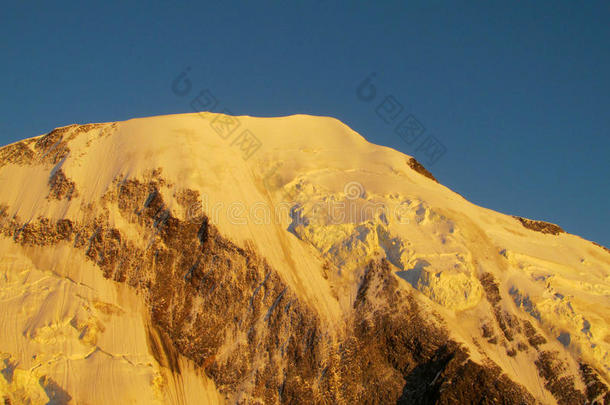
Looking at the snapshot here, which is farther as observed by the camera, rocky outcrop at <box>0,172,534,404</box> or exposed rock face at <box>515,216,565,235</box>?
exposed rock face at <box>515,216,565,235</box>

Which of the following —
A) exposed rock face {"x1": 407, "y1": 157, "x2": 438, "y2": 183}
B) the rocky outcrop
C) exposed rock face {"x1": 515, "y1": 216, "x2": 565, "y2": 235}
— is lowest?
the rocky outcrop

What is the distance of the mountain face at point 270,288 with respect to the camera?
26.9 metres

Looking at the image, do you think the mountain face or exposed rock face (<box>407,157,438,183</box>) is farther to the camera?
exposed rock face (<box>407,157,438,183</box>)

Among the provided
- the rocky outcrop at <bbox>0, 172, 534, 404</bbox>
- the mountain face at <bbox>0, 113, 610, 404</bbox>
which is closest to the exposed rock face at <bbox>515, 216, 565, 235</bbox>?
the mountain face at <bbox>0, 113, 610, 404</bbox>

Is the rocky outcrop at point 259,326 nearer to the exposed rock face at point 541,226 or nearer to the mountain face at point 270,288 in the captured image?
the mountain face at point 270,288

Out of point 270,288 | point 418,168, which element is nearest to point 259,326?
point 270,288

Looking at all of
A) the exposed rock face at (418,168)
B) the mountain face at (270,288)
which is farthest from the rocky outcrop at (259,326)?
the exposed rock face at (418,168)

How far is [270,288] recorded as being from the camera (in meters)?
29.9

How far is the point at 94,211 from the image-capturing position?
108ft

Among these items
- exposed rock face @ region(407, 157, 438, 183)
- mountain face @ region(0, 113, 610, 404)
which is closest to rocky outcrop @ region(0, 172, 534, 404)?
mountain face @ region(0, 113, 610, 404)

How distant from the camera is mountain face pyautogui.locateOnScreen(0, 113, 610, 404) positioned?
26859 millimetres

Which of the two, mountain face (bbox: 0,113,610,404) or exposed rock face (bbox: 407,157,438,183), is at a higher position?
exposed rock face (bbox: 407,157,438,183)

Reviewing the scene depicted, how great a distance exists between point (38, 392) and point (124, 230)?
10.6m

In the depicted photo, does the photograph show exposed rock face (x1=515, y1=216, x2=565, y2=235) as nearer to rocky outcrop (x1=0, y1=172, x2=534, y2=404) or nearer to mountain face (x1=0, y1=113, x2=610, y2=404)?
mountain face (x1=0, y1=113, x2=610, y2=404)
